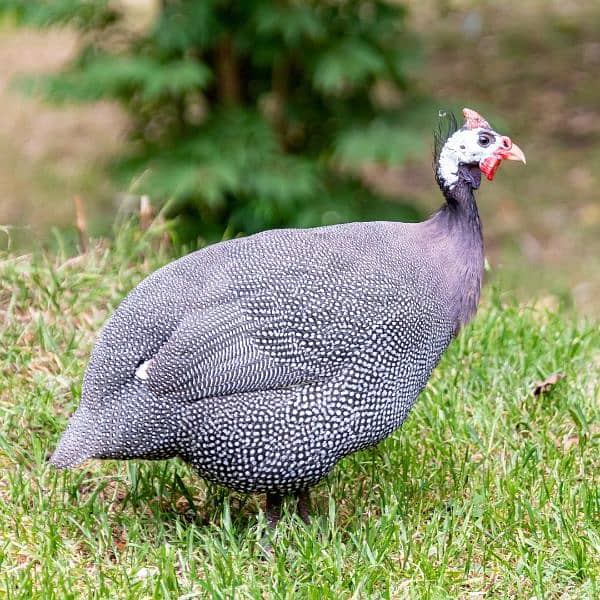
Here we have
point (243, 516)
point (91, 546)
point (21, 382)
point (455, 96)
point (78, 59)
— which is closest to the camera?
point (91, 546)

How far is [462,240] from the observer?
329 centimetres

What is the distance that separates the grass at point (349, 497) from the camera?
2.97m

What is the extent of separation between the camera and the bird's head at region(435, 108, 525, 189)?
325 centimetres

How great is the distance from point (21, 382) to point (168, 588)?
1.29m

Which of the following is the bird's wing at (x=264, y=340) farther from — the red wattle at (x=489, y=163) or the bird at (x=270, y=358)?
the red wattle at (x=489, y=163)

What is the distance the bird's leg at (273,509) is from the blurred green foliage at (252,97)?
304cm

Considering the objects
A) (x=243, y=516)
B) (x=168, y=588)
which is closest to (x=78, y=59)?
(x=243, y=516)

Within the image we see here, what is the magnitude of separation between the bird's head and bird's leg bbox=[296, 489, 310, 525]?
108 cm

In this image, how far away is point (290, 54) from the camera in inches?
263

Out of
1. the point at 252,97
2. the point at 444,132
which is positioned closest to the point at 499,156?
the point at 444,132

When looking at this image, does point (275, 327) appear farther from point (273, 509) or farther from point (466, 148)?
point (466, 148)

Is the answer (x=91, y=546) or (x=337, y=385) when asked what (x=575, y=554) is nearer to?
(x=337, y=385)

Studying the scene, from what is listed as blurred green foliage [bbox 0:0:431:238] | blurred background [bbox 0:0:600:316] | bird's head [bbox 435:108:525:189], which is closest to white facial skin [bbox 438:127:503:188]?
bird's head [bbox 435:108:525:189]

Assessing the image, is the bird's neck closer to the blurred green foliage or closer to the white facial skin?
the white facial skin
